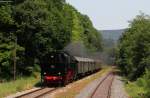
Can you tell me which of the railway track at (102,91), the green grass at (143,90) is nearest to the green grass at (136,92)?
the green grass at (143,90)

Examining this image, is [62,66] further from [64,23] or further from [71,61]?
[64,23]

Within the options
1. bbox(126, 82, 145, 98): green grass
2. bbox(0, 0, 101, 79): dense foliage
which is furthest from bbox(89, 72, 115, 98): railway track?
bbox(0, 0, 101, 79): dense foliage

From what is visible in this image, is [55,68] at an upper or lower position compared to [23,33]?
lower

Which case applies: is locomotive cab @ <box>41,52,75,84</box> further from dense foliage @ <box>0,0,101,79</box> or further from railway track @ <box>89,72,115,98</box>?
dense foliage @ <box>0,0,101,79</box>

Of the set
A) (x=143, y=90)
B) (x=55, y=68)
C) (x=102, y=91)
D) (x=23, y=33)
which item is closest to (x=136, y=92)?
(x=143, y=90)

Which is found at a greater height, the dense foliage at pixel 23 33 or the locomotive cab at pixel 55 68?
the dense foliage at pixel 23 33

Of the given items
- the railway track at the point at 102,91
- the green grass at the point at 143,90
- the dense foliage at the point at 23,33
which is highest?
the dense foliage at the point at 23,33

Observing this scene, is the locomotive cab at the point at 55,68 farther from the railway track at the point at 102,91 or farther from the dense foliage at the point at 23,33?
the dense foliage at the point at 23,33

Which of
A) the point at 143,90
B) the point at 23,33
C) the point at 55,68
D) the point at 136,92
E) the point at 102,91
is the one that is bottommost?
the point at 102,91

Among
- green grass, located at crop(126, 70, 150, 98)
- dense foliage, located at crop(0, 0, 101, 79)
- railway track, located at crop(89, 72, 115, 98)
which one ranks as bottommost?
railway track, located at crop(89, 72, 115, 98)

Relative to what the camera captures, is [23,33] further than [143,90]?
Yes

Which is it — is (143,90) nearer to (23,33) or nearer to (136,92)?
(136,92)

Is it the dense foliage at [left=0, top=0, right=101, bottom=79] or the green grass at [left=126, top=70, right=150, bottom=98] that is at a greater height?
the dense foliage at [left=0, top=0, right=101, bottom=79]

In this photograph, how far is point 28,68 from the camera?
184 ft
